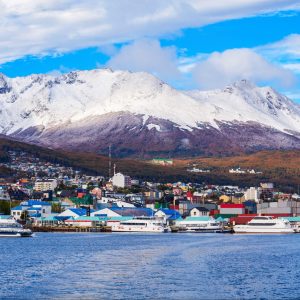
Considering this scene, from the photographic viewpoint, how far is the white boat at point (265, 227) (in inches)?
4254

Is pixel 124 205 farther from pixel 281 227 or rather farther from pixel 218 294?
pixel 218 294

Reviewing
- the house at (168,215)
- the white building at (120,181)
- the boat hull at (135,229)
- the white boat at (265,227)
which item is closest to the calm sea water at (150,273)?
the white boat at (265,227)

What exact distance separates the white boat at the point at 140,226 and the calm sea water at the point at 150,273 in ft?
149

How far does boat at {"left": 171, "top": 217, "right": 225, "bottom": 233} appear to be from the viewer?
113425mm

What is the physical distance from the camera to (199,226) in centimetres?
11450

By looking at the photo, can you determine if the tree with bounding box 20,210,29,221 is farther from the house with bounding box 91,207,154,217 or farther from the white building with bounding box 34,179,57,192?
the white building with bounding box 34,179,57,192

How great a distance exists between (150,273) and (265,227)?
66.1 metres

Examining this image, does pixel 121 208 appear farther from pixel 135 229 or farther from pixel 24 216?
Result: pixel 135 229

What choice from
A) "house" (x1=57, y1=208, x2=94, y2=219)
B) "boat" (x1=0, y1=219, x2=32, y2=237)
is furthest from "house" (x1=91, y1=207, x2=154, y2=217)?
"boat" (x1=0, y1=219, x2=32, y2=237)

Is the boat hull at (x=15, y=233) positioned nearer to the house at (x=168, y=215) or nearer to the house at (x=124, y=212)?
the house at (x=124, y=212)

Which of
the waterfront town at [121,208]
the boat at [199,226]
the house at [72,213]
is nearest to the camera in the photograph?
the boat at [199,226]

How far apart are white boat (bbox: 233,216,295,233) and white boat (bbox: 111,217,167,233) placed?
9.95 metres

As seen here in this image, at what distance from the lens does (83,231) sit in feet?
375

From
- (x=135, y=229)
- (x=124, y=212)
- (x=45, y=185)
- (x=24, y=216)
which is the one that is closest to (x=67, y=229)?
(x=135, y=229)
